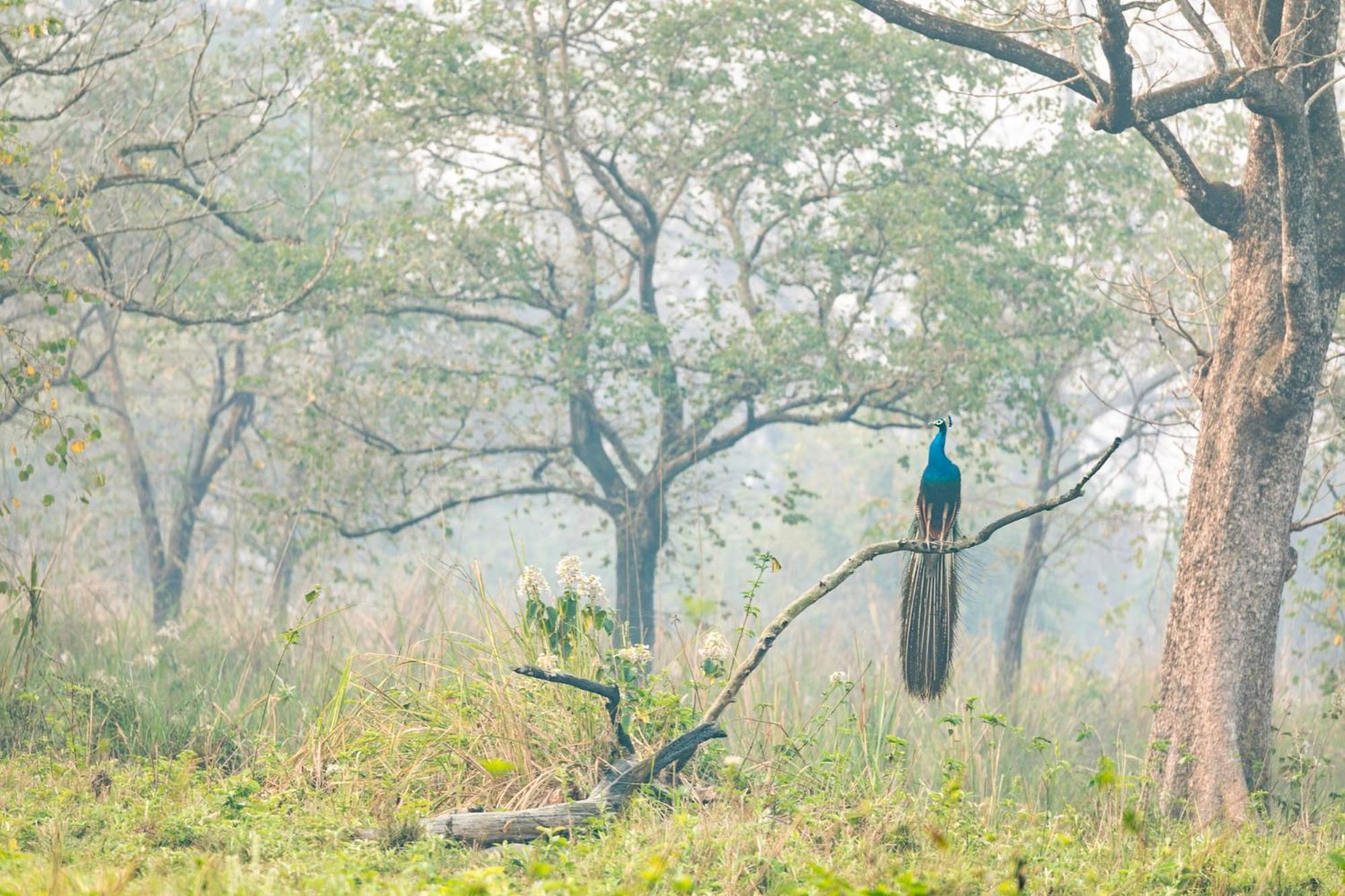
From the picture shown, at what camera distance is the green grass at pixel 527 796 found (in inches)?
168

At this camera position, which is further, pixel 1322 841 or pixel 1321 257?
pixel 1321 257

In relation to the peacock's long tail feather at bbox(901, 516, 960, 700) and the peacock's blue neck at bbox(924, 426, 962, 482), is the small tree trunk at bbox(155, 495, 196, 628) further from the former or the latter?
the peacock's blue neck at bbox(924, 426, 962, 482)

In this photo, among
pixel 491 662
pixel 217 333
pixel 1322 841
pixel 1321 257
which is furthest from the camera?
pixel 217 333

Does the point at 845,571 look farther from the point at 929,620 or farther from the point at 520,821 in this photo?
the point at 520,821

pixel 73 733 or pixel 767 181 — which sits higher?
pixel 767 181

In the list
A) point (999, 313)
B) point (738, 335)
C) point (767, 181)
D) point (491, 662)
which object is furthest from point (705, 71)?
point (491, 662)

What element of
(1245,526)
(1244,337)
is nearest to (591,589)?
(1245,526)

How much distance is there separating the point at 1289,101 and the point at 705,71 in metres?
5.49

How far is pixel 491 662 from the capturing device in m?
6.19

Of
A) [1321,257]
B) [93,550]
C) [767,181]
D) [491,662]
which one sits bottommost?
[491,662]

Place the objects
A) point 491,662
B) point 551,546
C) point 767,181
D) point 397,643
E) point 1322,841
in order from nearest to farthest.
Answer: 1. point 1322,841
2. point 491,662
3. point 397,643
4. point 767,181
5. point 551,546

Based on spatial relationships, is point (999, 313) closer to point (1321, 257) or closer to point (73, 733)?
point (1321, 257)

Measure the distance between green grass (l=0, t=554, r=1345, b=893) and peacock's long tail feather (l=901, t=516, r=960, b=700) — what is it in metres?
0.20

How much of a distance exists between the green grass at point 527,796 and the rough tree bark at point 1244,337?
469 millimetres
